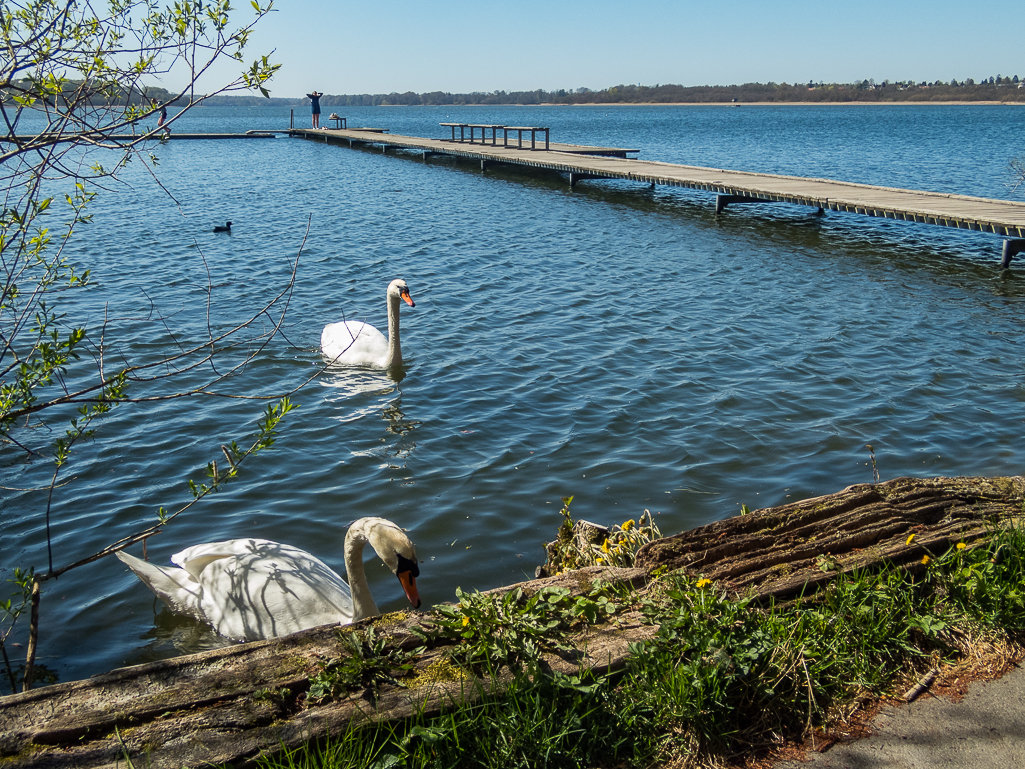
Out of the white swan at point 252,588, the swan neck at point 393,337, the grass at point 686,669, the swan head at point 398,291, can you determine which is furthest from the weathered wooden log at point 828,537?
the swan head at point 398,291

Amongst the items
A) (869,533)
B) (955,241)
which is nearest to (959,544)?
(869,533)

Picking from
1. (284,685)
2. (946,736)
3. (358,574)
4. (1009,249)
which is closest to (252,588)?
(358,574)

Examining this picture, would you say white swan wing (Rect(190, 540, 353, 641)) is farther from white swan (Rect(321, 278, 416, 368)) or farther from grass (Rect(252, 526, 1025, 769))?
white swan (Rect(321, 278, 416, 368))

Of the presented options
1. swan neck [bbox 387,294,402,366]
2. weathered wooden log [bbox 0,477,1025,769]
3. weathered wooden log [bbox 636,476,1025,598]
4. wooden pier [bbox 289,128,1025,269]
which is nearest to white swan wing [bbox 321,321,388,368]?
swan neck [bbox 387,294,402,366]

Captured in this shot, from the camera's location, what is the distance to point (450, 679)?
9.12 ft

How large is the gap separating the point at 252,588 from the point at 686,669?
9.20 ft

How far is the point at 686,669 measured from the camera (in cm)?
286

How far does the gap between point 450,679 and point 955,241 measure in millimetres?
18411

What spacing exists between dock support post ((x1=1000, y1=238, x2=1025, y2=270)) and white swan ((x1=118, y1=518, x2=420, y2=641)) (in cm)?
1473

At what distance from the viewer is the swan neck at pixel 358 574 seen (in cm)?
405

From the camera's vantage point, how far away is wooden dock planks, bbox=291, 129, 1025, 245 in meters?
15.7

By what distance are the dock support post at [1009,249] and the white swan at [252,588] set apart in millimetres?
14732

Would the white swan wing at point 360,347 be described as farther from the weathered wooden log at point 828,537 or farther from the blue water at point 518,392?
the weathered wooden log at point 828,537

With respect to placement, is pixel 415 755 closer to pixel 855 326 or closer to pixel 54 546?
pixel 54 546
